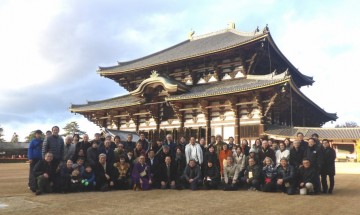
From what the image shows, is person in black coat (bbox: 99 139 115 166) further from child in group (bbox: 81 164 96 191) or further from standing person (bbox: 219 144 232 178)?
standing person (bbox: 219 144 232 178)

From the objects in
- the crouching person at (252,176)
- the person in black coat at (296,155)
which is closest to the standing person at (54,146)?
the crouching person at (252,176)

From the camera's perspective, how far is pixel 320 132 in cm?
2025

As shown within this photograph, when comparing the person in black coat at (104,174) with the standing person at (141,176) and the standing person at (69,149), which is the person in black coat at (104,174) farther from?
the standing person at (69,149)

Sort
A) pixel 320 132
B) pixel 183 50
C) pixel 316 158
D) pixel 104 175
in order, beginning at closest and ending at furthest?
pixel 316 158 < pixel 104 175 < pixel 320 132 < pixel 183 50

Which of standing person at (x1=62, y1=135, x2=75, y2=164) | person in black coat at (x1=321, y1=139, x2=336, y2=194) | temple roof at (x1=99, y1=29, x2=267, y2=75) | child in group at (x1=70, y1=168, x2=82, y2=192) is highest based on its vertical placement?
temple roof at (x1=99, y1=29, x2=267, y2=75)

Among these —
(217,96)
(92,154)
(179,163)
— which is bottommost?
(179,163)

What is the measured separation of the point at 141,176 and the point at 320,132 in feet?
48.3

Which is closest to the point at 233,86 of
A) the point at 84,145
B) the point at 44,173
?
the point at 84,145

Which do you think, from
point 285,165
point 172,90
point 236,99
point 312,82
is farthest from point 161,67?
point 285,165

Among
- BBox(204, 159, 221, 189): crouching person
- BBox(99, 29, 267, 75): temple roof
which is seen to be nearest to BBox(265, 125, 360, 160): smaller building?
BBox(99, 29, 267, 75): temple roof

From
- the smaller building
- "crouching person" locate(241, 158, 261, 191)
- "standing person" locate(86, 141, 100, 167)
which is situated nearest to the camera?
"crouching person" locate(241, 158, 261, 191)

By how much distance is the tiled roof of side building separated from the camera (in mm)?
24695

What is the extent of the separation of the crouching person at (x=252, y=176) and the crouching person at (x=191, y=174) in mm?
1439

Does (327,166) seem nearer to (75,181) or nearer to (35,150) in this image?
(75,181)
